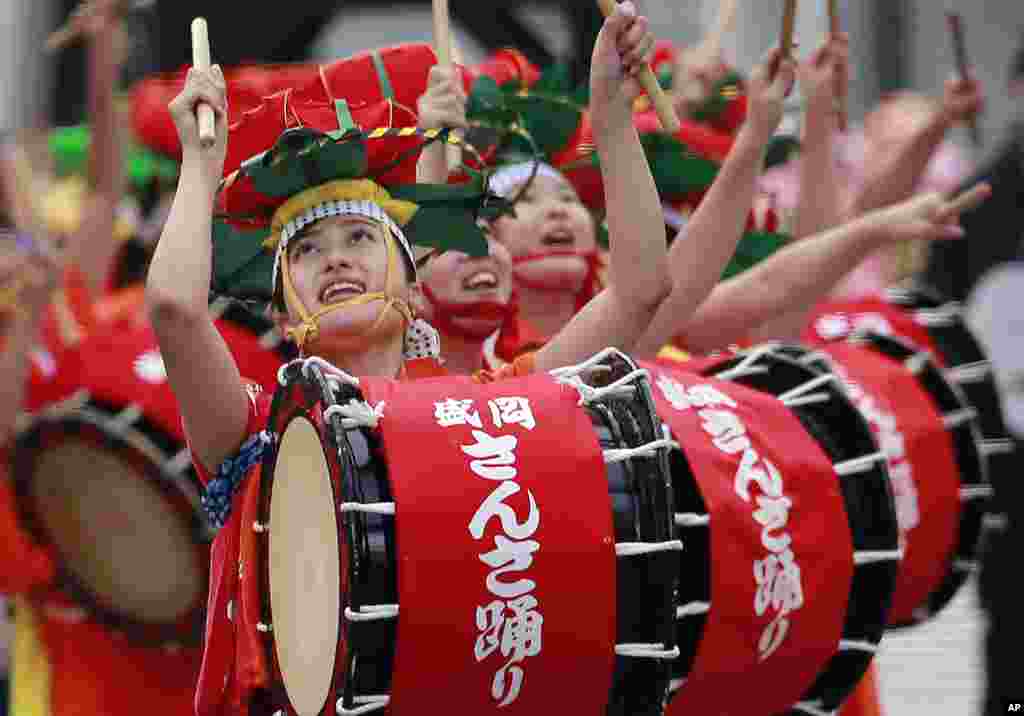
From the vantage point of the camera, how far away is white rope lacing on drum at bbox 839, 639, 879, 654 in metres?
3.70

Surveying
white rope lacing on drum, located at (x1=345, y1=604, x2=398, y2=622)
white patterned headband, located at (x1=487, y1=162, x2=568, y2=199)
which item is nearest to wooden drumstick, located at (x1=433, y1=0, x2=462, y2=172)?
white patterned headband, located at (x1=487, y1=162, x2=568, y2=199)

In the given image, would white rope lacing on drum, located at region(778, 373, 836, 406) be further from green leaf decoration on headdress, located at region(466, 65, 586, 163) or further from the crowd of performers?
green leaf decoration on headdress, located at region(466, 65, 586, 163)

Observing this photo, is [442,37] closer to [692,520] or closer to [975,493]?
[692,520]

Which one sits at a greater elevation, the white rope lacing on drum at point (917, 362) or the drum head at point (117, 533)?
the white rope lacing on drum at point (917, 362)

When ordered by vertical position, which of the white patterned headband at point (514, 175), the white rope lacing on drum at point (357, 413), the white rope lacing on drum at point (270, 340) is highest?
the white patterned headband at point (514, 175)

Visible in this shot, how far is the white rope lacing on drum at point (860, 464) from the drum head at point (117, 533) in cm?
208

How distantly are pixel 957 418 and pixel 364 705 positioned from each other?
87.3 inches

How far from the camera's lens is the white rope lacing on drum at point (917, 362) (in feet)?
16.0

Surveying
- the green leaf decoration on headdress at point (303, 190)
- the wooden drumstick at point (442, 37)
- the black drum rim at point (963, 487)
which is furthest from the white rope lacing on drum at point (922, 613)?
the wooden drumstick at point (442, 37)

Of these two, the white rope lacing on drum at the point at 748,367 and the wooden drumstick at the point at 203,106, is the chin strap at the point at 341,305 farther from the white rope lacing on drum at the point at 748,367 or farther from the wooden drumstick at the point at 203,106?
the white rope lacing on drum at the point at 748,367

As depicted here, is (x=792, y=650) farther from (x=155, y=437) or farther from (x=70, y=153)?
(x=70, y=153)

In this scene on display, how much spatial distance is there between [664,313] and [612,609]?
1.05m

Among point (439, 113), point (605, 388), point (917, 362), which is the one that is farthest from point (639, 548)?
point (917, 362)

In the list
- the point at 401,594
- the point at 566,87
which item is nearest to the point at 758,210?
the point at 566,87
